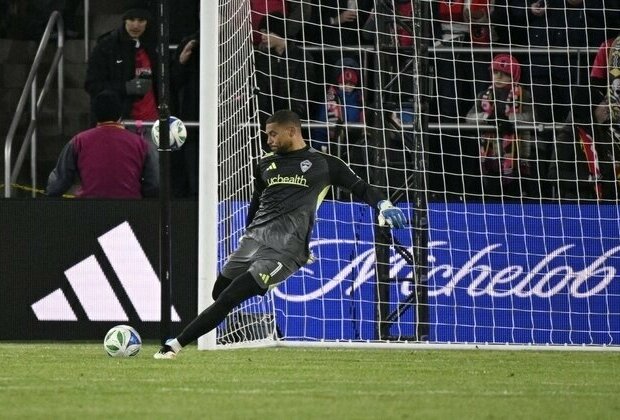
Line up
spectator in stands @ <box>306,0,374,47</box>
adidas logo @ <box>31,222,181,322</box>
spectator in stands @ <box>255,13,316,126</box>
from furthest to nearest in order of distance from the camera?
spectator in stands @ <box>306,0,374,47</box> < spectator in stands @ <box>255,13,316,126</box> < adidas logo @ <box>31,222,181,322</box>

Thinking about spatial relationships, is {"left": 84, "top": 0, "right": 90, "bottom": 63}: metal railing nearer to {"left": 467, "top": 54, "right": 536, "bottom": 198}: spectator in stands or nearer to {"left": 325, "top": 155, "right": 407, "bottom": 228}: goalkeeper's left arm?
{"left": 467, "top": 54, "right": 536, "bottom": 198}: spectator in stands

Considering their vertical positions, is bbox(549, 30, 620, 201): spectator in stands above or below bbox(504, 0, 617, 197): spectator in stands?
below

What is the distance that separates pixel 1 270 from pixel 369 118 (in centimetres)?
406

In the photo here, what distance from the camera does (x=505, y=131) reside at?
1538 centimetres

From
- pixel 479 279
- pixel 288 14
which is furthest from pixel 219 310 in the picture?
pixel 288 14

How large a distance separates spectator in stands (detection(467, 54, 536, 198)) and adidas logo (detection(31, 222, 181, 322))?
12.1 ft

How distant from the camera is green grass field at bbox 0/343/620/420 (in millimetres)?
7586

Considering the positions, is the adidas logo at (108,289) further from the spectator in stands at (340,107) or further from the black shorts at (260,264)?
the black shorts at (260,264)

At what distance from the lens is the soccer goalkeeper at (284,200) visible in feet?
38.3

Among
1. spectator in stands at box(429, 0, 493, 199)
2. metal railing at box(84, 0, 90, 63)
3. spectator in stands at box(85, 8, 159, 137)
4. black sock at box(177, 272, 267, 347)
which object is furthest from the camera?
metal railing at box(84, 0, 90, 63)

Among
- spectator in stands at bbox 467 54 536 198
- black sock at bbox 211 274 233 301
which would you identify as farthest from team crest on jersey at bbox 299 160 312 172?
spectator in stands at bbox 467 54 536 198

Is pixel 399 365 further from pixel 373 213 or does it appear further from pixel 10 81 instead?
pixel 10 81

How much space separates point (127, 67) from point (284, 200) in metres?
5.27

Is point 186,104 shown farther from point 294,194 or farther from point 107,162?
point 294,194
